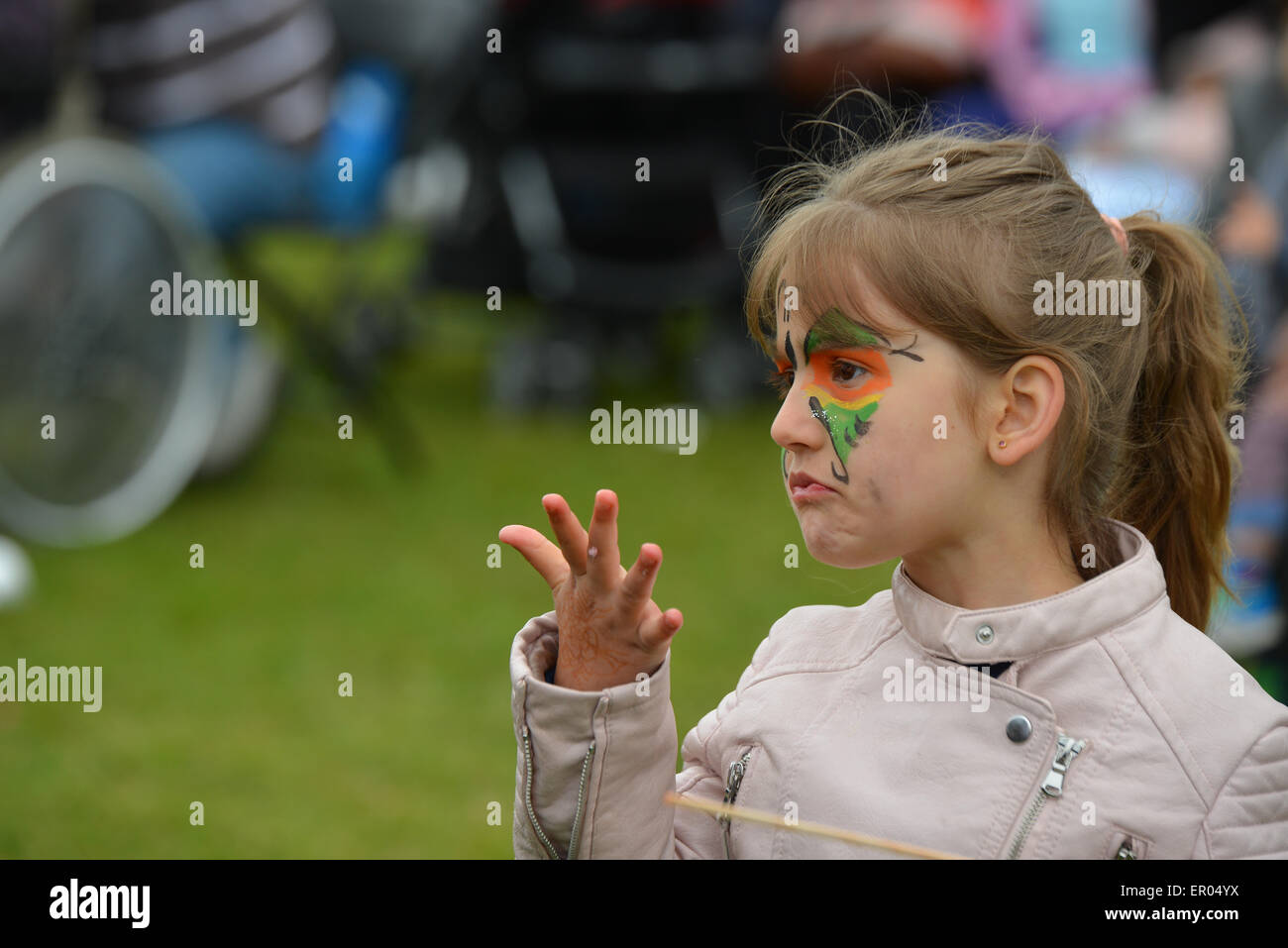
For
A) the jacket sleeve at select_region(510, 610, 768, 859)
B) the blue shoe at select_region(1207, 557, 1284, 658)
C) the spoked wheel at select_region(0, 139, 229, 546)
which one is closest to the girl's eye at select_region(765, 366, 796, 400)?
the jacket sleeve at select_region(510, 610, 768, 859)

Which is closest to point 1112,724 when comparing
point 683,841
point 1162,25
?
point 683,841

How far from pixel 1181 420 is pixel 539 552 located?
68 centimetres

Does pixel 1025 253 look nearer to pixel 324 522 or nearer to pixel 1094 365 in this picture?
pixel 1094 365

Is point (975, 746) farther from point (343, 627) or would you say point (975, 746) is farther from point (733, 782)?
point (343, 627)

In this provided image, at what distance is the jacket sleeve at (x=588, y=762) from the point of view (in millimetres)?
1438

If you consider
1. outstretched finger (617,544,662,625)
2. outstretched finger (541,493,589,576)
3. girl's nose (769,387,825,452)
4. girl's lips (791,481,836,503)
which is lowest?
outstretched finger (617,544,662,625)

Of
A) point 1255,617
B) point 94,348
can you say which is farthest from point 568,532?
point 94,348

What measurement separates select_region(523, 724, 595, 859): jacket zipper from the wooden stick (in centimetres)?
8

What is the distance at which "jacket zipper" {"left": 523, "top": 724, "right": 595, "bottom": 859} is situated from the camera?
4.75 ft

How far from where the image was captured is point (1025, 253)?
153cm

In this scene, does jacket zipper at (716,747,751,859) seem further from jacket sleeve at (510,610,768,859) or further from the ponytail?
the ponytail

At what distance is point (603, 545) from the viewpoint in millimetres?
1397

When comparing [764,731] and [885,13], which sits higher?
[885,13]

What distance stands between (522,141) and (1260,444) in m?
3.75
